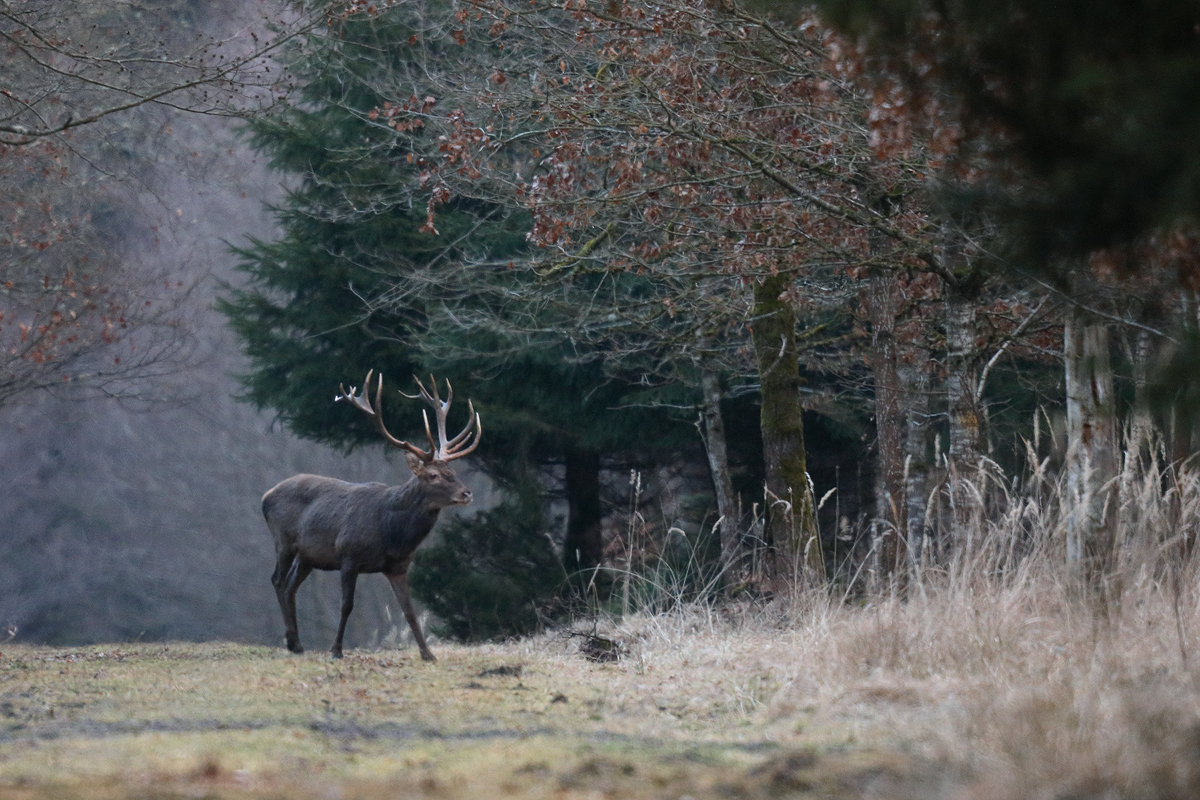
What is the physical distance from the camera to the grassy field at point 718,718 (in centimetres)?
380

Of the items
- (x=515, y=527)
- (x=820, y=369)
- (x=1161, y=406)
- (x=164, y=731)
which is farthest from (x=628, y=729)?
(x=515, y=527)

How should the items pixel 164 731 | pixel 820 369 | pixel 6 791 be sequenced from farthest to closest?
pixel 820 369, pixel 164 731, pixel 6 791

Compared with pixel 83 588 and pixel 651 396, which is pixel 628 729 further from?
pixel 83 588

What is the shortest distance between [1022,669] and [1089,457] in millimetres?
2112

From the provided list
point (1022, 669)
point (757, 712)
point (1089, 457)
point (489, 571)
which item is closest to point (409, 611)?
point (757, 712)

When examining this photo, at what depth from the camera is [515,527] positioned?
18.3 m

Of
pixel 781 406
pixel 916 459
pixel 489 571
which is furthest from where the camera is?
pixel 489 571

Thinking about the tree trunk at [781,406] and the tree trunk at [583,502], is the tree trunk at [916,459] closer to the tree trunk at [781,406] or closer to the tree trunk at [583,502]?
the tree trunk at [781,406]

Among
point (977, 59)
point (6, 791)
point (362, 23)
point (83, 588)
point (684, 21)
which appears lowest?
point (83, 588)

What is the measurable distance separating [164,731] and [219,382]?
979 inches

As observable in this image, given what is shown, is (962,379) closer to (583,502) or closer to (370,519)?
(370,519)

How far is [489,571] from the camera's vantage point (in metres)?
18.4

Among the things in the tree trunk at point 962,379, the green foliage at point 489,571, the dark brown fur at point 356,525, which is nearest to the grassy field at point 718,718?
the dark brown fur at point 356,525

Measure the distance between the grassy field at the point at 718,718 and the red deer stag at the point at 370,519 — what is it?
4.55 ft
